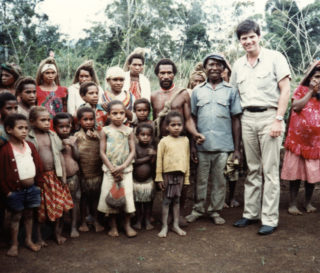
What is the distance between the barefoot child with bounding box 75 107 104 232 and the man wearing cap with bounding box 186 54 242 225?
1.20 m

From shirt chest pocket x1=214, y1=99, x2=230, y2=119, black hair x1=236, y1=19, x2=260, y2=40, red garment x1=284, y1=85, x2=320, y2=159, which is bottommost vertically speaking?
red garment x1=284, y1=85, x2=320, y2=159

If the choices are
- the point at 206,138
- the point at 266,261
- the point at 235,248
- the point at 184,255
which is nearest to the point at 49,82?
the point at 206,138

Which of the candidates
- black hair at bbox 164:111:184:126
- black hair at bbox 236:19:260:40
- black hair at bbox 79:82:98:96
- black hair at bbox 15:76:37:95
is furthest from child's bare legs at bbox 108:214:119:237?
black hair at bbox 236:19:260:40

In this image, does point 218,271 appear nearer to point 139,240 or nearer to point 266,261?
point 266,261

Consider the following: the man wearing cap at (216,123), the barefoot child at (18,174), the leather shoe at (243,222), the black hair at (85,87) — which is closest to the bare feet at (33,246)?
the barefoot child at (18,174)

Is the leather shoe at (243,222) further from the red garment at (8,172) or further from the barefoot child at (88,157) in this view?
the red garment at (8,172)

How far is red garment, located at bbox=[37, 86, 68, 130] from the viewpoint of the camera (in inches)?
162

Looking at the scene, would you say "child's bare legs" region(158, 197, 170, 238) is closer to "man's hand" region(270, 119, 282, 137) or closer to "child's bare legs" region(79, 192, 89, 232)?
"child's bare legs" region(79, 192, 89, 232)

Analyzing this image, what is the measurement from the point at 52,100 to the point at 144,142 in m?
1.34

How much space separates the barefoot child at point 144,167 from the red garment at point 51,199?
820 mm

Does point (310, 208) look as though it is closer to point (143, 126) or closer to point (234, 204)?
point (234, 204)

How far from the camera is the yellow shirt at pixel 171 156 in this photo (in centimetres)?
368

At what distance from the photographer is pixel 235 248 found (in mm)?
3340

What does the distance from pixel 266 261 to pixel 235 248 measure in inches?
14.4
